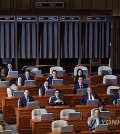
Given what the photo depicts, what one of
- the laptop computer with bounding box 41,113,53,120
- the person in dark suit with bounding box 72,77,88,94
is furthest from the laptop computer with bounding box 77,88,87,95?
the laptop computer with bounding box 41,113,53,120

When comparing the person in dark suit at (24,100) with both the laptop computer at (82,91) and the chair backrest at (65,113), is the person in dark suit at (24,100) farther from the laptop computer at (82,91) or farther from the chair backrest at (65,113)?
the laptop computer at (82,91)

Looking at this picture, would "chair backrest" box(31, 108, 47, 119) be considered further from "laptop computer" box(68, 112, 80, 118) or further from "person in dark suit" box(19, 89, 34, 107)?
"person in dark suit" box(19, 89, 34, 107)

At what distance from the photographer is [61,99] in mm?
23344

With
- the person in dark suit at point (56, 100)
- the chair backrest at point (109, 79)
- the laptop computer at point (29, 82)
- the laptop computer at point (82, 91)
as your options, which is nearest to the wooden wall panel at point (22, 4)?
the chair backrest at point (109, 79)

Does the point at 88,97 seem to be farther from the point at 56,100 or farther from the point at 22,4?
the point at 22,4

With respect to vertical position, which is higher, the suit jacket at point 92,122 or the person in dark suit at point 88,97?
the person in dark suit at point 88,97

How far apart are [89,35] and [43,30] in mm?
2061

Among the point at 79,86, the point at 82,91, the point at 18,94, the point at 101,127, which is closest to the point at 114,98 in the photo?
the point at 82,91

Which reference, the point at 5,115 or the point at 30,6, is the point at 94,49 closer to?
the point at 30,6

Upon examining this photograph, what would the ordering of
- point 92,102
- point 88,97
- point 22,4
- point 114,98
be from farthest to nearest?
point 22,4
point 114,98
point 88,97
point 92,102

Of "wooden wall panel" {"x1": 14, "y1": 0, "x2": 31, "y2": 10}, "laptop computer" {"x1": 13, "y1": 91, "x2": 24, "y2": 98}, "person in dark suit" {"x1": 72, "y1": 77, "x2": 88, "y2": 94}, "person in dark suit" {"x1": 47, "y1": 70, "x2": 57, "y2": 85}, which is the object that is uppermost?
"wooden wall panel" {"x1": 14, "y1": 0, "x2": 31, "y2": 10}

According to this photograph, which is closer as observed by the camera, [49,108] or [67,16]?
[49,108]

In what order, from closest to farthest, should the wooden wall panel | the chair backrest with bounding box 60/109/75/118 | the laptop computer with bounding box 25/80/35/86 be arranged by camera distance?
the chair backrest with bounding box 60/109/75/118 → the laptop computer with bounding box 25/80/35/86 → the wooden wall panel

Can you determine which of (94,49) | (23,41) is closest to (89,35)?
(94,49)
